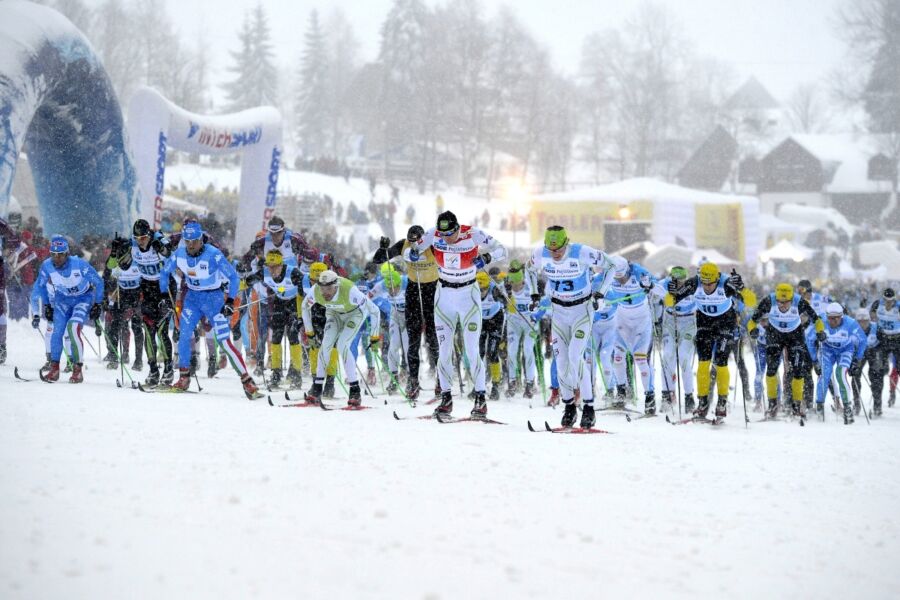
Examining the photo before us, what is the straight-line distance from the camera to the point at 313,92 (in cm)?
8025

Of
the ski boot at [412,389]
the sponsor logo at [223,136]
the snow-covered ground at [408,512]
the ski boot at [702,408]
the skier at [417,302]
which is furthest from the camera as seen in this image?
the sponsor logo at [223,136]

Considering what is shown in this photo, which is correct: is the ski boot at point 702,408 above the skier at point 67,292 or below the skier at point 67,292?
below

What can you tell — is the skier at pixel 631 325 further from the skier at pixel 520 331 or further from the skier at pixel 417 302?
the skier at pixel 417 302

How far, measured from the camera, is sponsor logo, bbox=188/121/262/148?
23.5 meters

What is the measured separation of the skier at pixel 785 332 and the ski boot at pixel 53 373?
8752 millimetres

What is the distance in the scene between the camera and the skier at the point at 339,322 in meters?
11.7

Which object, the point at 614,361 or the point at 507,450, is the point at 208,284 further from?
the point at 614,361

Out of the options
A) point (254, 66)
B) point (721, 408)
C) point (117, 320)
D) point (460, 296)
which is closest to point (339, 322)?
point (460, 296)

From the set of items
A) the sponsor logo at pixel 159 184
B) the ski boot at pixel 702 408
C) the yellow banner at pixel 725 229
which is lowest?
the ski boot at pixel 702 408

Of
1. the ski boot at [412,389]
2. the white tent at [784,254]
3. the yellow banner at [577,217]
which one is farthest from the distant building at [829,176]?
the ski boot at [412,389]

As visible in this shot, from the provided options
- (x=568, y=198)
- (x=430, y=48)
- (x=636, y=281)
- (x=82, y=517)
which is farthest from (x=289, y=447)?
(x=430, y=48)

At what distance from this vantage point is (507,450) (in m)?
8.52

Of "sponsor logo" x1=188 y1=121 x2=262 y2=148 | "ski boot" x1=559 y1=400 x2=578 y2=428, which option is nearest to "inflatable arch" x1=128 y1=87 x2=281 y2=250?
"sponsor logo" x1=188 y1=121 x2=262 y2=148

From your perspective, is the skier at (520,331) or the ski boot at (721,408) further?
the skier at (520,331)
